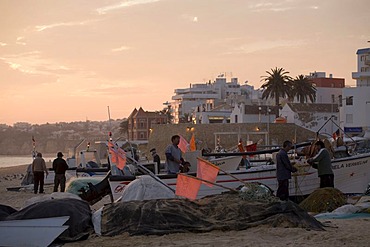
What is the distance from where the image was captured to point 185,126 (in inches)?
2761

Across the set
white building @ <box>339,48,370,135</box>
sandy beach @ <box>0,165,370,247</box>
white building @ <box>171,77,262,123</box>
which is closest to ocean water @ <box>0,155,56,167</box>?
white building @ <box>171,77,262,123</box>

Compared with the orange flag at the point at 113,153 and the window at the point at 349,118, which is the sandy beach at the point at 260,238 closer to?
the orange flag at the point at 113,153

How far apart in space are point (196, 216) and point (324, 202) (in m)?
4.39

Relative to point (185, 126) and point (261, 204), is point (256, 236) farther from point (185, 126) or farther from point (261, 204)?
point (185, 126)

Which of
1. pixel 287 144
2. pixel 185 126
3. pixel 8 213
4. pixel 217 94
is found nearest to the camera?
pixel 8 213

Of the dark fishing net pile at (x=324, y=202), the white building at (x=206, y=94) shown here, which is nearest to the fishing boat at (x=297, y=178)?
the dark fishing net pile at (x=324, y=202)

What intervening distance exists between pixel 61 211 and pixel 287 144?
6.12 metres

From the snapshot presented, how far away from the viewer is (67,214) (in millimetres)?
10688

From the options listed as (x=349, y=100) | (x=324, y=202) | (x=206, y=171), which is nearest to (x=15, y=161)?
(x=349, y=100)

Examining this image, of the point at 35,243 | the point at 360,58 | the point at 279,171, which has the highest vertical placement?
the point at 360,58

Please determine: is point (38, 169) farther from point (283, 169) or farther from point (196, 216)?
point (196, 216)

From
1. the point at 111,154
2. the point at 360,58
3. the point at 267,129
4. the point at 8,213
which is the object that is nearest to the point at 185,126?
the point at 267,129

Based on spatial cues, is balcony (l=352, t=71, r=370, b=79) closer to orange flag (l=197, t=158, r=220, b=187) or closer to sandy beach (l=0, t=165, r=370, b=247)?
orange flag (l=197, t=158, r=220, b=187)

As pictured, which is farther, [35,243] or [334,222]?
[334,222]
